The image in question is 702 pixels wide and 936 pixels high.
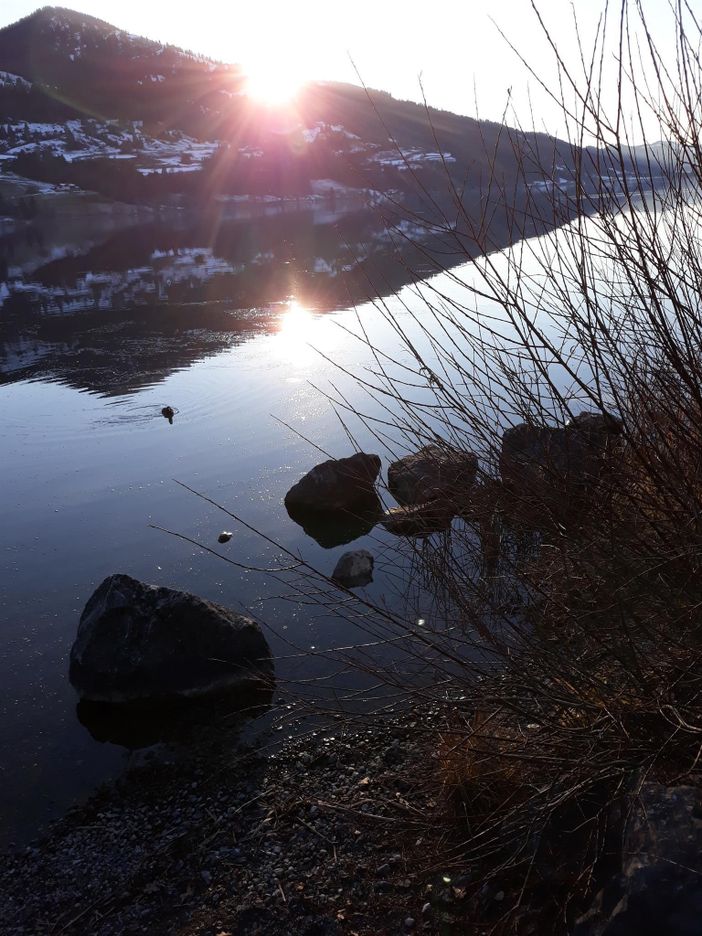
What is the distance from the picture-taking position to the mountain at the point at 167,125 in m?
79.3

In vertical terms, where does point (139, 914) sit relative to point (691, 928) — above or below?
below

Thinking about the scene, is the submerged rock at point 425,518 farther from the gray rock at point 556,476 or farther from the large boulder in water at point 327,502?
the large boulder in water at point 327,502

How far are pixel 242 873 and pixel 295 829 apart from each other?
431 millimetres

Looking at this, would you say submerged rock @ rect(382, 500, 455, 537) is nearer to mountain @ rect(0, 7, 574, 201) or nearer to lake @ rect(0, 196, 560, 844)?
lake @ rect(0, 196, 560, 844)

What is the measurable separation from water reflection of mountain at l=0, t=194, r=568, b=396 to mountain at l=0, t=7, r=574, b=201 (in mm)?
16535

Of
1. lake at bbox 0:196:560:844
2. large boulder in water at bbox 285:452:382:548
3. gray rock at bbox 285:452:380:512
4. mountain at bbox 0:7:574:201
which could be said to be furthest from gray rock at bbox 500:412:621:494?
mountain at bbox 0:7:574:201

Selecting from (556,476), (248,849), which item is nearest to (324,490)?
(248,849)

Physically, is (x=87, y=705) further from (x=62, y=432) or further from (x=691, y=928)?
(x=62, y=432)

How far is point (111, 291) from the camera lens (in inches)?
1142

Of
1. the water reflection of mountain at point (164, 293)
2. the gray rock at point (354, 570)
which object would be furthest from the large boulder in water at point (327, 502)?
the water reflection of mountain at point (164, 293)

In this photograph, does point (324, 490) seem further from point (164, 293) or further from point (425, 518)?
point (164, 293)

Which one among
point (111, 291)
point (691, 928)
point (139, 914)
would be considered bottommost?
point (139, 914)

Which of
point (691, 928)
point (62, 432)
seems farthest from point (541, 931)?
point (62, 432)

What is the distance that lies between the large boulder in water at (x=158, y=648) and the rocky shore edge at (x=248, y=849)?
774mm
